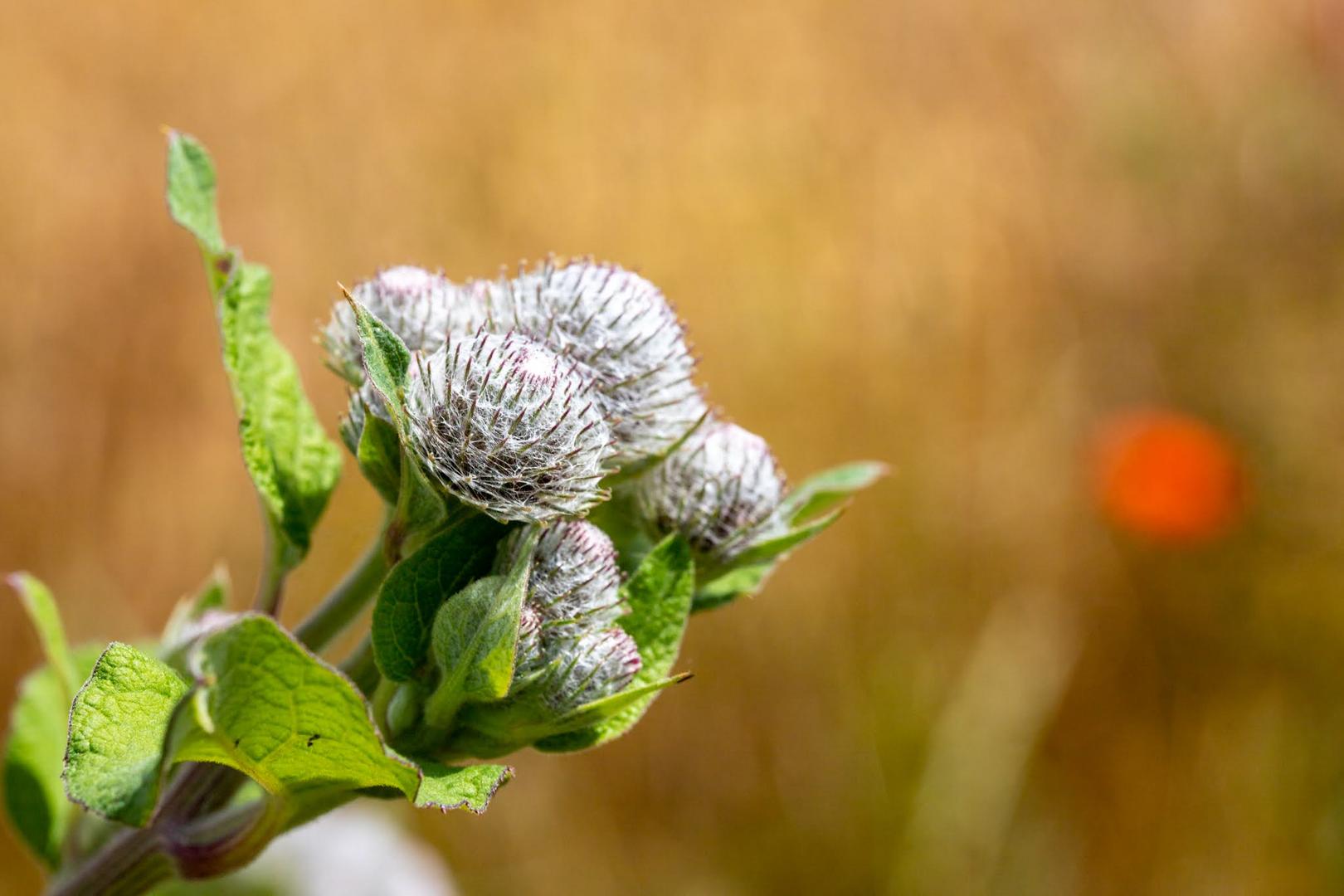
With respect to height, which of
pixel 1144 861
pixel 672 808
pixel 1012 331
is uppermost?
pixel 1012 331

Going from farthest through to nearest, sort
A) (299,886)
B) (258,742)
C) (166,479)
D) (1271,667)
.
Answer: (166,479) → (1271,667) → (299,886) → (258,742)

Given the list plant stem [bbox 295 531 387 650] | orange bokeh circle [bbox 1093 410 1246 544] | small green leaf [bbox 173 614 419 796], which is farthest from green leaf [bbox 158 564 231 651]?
orange bokeh circle [bbox 1093 410 1246 544]

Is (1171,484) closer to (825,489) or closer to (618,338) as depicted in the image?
(825,489)

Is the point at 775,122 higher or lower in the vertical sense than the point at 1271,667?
higher

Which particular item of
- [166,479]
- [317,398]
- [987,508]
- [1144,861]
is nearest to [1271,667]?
[1144,861]

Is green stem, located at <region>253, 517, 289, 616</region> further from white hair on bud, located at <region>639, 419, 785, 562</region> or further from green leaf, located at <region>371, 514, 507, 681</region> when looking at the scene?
white hair on bud, located at <region>639, 419, 785, 562</region>

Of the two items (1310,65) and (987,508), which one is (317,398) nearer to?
(987,508)

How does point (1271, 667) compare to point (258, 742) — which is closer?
point (258, 742)

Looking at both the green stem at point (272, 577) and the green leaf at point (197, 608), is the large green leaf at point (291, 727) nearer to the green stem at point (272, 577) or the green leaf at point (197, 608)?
the green stem at point (272, 577)
